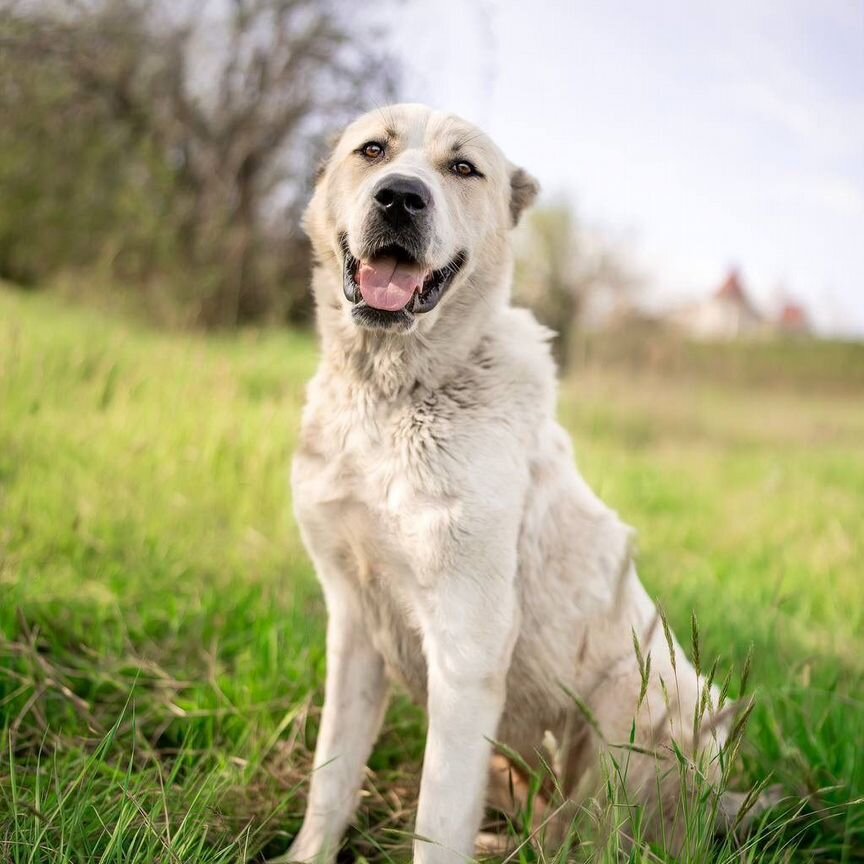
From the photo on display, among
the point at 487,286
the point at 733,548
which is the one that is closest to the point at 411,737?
the point at 487,286

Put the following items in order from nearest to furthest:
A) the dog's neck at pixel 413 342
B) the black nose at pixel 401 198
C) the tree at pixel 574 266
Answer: the black nose at pixel 401 198, the dog's neck at pixel 413 342, the tree at pixel 574 266

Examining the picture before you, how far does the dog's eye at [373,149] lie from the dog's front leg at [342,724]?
1149 millimetres

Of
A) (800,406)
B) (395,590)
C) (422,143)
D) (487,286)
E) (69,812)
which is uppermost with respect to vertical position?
(422,143)

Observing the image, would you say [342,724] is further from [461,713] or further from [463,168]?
[463,168]

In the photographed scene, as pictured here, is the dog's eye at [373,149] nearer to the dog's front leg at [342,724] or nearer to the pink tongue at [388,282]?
the pink tongue at [388,282]

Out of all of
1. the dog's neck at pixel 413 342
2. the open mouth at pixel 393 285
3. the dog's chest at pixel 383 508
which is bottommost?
the dog's chest at pixel 383 508

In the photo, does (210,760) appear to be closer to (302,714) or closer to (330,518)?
(302,714)

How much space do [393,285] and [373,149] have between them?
0.45 m

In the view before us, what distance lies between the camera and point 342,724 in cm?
222

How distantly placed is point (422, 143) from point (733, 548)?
398 cm

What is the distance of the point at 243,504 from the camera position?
166 inches

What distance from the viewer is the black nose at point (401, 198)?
205 centimetres

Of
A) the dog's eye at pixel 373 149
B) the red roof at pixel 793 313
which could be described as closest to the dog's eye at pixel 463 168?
the dog's eye at pixel 373 149

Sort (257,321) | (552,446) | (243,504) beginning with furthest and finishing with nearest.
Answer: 1. (257,321)
2. (243,504)
3. (552,446)
